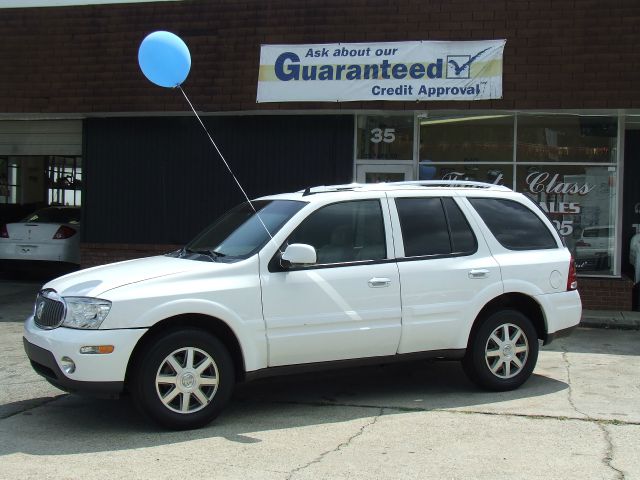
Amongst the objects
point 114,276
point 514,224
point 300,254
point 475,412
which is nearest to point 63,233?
point 114,276

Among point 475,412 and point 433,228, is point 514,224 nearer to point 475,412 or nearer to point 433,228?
point 433,228

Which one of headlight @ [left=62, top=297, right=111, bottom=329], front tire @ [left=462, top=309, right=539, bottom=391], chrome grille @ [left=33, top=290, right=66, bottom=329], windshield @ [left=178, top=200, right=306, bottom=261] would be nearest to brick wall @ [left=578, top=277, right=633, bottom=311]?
front tire @ [left=462, top=309, right=539, bottom=391]

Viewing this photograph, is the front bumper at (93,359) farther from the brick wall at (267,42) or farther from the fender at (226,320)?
the brick wall at (267,42)

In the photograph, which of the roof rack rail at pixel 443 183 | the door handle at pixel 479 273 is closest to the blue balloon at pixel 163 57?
the roof rack rail at pixel 443 183

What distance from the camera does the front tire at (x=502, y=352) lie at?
6270mm

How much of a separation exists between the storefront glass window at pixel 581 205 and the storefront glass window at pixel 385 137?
193 cm

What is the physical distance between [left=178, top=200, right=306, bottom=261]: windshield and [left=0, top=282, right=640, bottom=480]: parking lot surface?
3.69 feet

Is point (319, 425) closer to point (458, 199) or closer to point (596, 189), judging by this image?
point (458, 199)

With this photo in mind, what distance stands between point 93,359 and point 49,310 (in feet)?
2.29

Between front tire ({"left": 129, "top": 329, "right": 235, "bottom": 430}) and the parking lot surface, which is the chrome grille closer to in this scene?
front tire ({"left": 129, "top": 329, "right": 235, "bottom": 430})

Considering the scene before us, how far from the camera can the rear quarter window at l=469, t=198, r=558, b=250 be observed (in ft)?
21.4

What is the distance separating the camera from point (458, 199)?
255 inches

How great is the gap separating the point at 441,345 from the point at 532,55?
632 cm

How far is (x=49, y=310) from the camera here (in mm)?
5363
